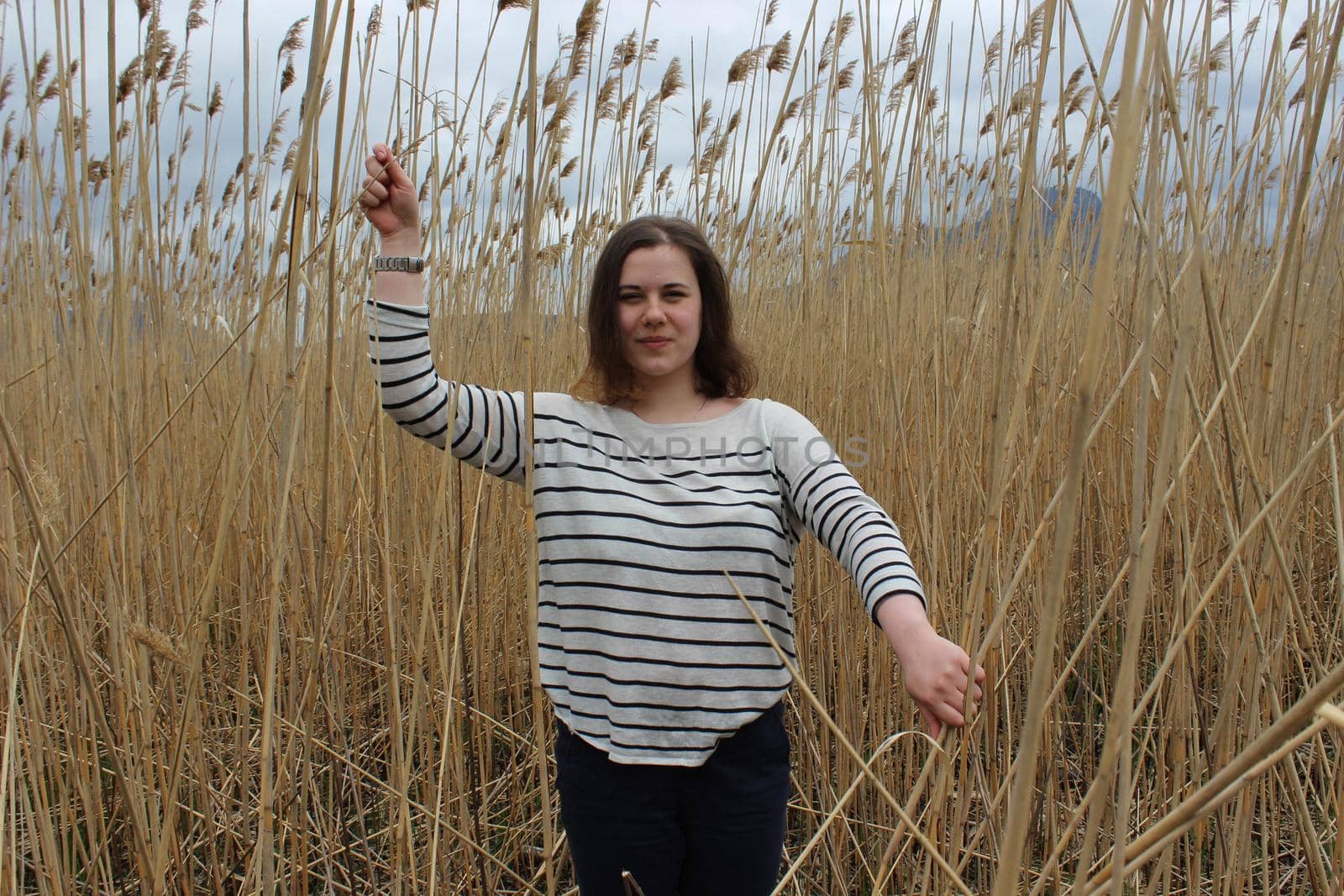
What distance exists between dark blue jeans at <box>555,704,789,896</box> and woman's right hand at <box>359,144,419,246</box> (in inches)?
24.3

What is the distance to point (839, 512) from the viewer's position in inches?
35.7

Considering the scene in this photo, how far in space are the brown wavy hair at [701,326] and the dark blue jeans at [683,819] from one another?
0.44 m

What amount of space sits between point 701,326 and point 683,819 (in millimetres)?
611

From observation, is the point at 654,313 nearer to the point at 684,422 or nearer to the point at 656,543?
the point at 684,422

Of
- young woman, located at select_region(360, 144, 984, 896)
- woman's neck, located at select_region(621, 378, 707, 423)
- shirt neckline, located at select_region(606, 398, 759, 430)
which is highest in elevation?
woman's neck, located at select_region(621, 378, 707, 423)

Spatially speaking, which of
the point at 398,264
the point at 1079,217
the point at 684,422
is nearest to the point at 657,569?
the point at 684,422

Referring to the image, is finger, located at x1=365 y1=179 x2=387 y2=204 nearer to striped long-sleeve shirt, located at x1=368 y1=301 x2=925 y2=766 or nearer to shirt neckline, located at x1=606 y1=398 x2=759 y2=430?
striped long-sleeve shirt, located at x1=368 y1=301 x2=925 y2=766

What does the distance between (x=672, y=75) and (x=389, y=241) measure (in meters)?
1.14

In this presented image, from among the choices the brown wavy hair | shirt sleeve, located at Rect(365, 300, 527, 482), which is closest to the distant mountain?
the brown wavy hair

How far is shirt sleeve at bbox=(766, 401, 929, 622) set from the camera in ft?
2.65

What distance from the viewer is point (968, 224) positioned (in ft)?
6.29

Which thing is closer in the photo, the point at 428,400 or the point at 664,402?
the point at 428,400

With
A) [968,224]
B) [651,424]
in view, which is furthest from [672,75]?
[651,424]

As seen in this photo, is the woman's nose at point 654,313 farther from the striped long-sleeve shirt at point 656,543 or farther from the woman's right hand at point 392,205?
the woman's right hand at point 392,205
